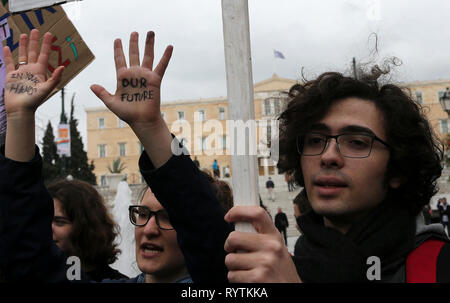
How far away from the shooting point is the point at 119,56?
1.42 meters

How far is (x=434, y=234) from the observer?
1.37 metres

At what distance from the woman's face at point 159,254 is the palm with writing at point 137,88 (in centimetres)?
76

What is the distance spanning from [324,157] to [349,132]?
12 cm

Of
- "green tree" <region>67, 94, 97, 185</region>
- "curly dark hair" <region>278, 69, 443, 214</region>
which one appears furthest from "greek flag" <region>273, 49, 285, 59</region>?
"curly dark hair" <region>278, 69, 443, 214</region>

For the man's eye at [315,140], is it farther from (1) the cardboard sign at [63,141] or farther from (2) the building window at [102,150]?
(2) the building window at [102,150]

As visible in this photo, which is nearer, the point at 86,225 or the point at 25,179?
the point at 25,179

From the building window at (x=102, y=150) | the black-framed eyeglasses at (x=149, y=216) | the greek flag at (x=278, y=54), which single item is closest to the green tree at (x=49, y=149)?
the building window at (x=102, y=150)

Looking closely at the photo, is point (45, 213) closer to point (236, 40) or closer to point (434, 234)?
point (236, 40)

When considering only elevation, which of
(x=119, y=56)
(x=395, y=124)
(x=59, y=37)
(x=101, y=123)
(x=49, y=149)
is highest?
(x=101, y=123)

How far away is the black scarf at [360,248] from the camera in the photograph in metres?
1.36

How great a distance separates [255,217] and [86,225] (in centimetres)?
177

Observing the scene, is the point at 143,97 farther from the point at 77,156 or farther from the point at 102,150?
the point at 102,150

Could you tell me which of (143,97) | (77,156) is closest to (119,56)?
(143,97)

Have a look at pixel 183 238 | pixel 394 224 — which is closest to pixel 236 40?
pixel 183 238
